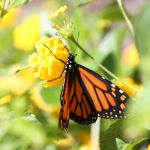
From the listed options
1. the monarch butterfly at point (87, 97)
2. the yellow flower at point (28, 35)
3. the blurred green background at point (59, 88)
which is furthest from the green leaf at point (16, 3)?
the yellow flower at point (28, 35)

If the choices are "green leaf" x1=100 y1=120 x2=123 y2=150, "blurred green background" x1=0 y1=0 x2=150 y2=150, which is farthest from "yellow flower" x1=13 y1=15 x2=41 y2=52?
"green leaf" x1=100 y1=120 x2=123 y2=150

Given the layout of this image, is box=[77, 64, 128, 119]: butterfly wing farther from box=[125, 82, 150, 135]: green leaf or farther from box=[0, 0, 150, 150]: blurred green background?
box=[125, 82, 150, 135]: green leaf

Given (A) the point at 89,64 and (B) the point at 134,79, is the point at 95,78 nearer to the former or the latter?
(A) the point at 89,64

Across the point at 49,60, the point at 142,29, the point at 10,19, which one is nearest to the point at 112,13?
the point at 10,19

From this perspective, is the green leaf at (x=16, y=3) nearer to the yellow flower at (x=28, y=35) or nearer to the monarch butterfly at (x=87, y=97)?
the monarch butterfly at (x=87, y=97)

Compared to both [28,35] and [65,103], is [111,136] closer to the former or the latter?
[65,103]

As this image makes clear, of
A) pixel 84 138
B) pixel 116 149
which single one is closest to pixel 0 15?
pixel 116 149

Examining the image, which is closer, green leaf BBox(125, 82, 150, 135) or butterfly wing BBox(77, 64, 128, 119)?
green leaf BBox(125, 82, 150, 135)
